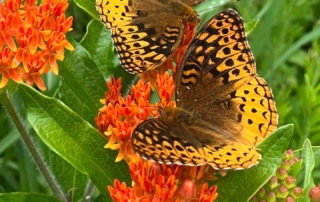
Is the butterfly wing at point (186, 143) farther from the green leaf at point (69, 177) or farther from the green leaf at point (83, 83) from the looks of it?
the green leaf at point (69, 177)

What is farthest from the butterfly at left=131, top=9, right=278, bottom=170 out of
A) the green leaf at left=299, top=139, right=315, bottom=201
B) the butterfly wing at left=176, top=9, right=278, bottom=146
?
the green leaf at left=299, top=139, right=315, bottom=201

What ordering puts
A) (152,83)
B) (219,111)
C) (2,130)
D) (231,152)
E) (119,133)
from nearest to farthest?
(231,152) < (119,133) < (219,111) < (152,83) < (2,130)

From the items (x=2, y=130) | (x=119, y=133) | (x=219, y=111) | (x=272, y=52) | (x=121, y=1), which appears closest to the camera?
(x=119, y=133)

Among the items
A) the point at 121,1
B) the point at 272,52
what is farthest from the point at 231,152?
the point at 272,52

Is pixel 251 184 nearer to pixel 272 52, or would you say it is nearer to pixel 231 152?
pixel 231 152

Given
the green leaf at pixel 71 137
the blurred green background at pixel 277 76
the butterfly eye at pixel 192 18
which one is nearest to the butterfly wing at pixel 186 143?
the green leaf at pixel 71 137

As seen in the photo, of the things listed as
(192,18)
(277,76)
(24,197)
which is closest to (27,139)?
(24,197)
